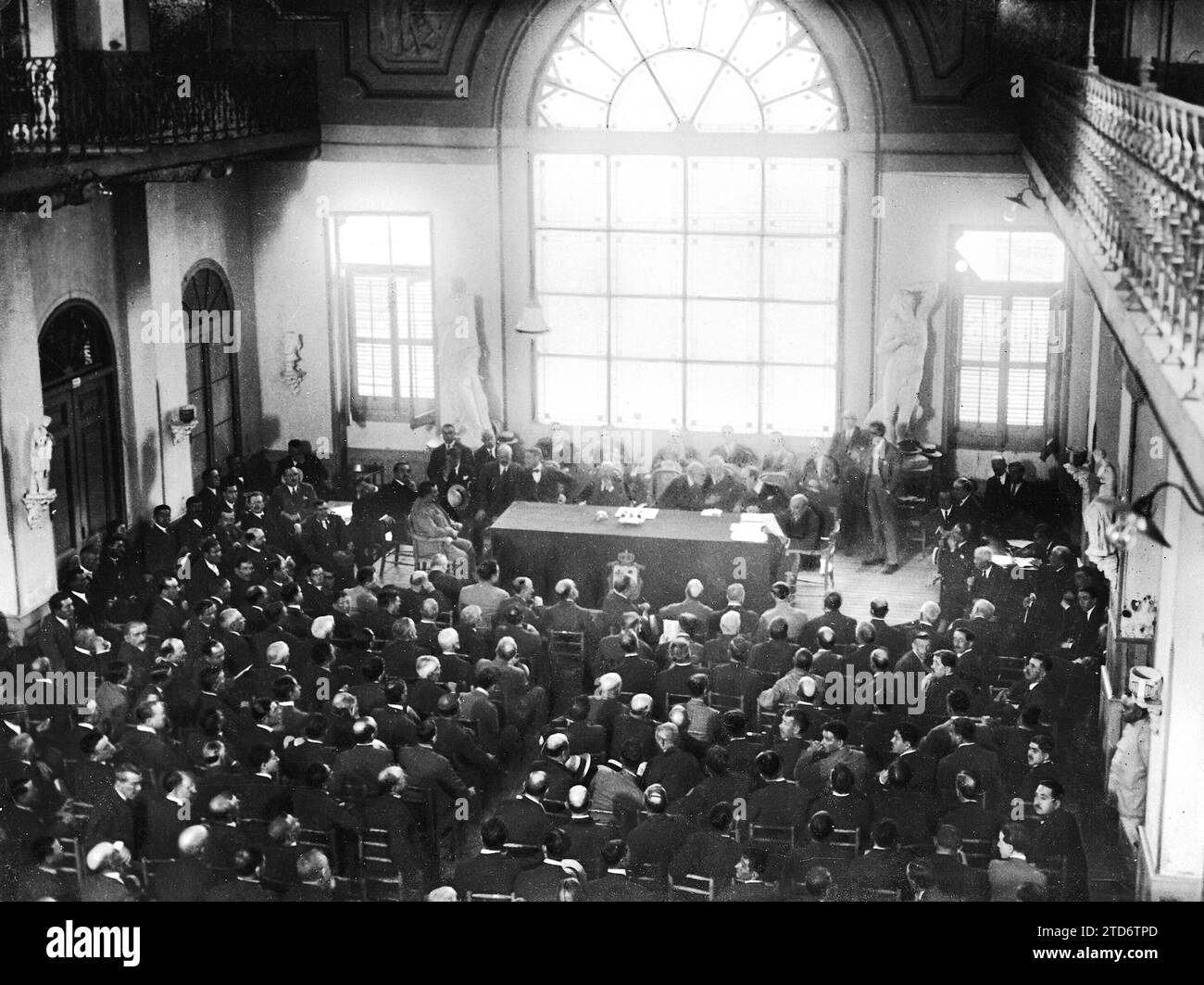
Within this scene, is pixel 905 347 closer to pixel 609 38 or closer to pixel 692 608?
pixel 609 38

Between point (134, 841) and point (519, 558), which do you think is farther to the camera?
point (519, 558)

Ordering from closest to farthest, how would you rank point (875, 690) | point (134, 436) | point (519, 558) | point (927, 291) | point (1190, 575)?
1. point (1190, 575)
2. point (875, 690)
3. point (519, 558)
4. point (134, 436)
5. point (927, 291)

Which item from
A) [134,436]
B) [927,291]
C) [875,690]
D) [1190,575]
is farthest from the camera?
[927,291]

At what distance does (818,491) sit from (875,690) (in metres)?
5.92

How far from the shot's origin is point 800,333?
65.5ft

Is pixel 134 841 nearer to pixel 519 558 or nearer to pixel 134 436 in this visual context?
pixel 519 558

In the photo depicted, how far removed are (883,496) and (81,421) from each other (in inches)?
329

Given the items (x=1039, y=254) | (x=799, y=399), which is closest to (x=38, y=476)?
(x=799, y=399)

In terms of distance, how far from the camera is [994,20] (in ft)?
61.1

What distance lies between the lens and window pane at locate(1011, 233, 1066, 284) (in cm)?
1902

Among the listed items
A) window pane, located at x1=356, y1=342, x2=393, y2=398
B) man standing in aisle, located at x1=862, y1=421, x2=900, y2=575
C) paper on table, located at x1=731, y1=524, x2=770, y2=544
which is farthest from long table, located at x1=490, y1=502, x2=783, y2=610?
window pane, located at x1=356, y1=342, x2=393, y2=398

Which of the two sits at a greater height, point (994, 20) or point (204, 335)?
point (994, 20)

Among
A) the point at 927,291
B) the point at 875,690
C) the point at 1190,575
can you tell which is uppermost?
the point at 927,291

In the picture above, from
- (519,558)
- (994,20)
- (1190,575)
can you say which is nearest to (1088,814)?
(1190,575)
